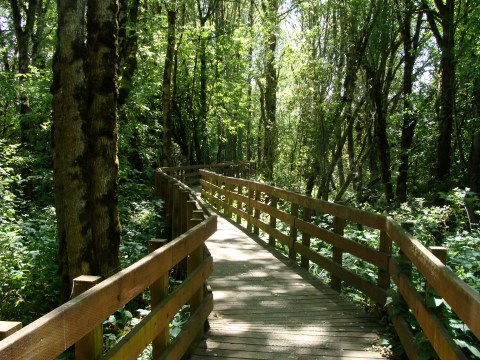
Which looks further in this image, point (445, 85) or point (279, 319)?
point (445, 85)

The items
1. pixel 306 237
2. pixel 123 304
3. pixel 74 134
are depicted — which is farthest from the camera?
pixel 306 237

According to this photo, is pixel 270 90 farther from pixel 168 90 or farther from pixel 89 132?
pixel 89 132

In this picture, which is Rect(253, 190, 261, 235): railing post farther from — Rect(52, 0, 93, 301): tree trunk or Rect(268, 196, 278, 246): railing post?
Rect(52, 0, 93, 301): tree trunk

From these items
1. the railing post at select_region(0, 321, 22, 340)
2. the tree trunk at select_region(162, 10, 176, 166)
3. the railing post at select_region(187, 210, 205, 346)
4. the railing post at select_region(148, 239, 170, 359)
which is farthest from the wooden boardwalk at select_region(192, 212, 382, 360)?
the tree trunk at select_region(162, 10, 176, 166)

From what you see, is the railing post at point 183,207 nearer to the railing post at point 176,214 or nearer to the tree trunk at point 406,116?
the railing post at point 176,214

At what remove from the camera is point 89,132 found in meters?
5.68

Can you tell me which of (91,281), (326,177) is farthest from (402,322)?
(326,177)

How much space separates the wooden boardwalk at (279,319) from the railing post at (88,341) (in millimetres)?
2034

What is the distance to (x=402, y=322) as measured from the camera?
4297 millimetres

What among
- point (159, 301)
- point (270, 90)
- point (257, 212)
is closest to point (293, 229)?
→ point (257, 212)

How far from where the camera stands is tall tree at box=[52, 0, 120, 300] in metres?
5.52

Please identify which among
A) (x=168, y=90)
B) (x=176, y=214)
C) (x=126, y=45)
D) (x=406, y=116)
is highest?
(x=126, y=45)

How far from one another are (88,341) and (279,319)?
131 inches

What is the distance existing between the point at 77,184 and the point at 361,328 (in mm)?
3670
